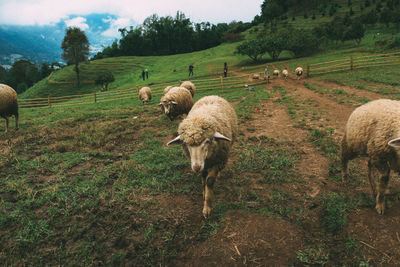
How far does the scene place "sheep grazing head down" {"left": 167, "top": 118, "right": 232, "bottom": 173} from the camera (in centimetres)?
342

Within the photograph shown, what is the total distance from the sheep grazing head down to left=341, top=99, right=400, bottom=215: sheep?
112 inches

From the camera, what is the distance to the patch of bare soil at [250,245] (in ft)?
10.1

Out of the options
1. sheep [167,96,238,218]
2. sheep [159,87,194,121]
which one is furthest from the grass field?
sheep [159,87,194,121]

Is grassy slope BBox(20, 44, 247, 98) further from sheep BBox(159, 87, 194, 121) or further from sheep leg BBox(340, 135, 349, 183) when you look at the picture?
sheep leg BBox(340, 135, 349, 183)

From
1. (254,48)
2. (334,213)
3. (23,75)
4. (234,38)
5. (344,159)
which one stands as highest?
(234,38)

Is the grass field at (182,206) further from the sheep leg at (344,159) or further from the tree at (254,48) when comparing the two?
the tree at (254,48)

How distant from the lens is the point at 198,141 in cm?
347

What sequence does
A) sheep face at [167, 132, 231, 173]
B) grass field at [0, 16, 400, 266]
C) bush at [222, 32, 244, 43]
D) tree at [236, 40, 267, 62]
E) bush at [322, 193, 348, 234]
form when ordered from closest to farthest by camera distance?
grass field at [0, 16, 400, 266]
sheep face at [167, 132, 231, 173]
bush at [322, 193, 348, 234]
tree at [236, 40, 267, 62]
bush at [222, 32, 244, 43]

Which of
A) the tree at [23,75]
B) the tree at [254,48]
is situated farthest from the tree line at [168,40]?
the tree at [254,48]

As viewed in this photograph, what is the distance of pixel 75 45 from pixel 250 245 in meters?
55.8

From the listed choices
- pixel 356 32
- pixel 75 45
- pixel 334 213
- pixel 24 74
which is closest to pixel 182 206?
pixel 334 213

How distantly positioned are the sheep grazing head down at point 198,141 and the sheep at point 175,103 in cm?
645

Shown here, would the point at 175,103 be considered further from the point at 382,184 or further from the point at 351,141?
the point at 382,184

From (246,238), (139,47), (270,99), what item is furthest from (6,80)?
(246,238)
